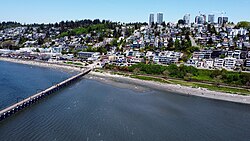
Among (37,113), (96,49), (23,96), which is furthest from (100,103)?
(96,49)

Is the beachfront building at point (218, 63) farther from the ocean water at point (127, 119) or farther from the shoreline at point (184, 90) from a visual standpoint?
the ocean water at point (127, 119)

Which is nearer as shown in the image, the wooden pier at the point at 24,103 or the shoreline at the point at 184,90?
the wooden pier at the point at 24,103

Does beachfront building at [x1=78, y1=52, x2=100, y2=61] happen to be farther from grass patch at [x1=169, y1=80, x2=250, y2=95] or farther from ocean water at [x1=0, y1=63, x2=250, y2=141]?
ocean water at [x1=0, y1=63, x2=250, y2=141]

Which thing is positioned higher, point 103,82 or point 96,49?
point 96,49

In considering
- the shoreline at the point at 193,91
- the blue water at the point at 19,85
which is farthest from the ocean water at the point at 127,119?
the blue water at the point at 19,85

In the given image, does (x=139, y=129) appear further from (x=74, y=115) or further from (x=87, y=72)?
(x=87, y=72)


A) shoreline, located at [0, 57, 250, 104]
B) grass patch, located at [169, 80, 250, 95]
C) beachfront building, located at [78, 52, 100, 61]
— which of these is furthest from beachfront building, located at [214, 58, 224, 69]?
beachfront building, located at [78, 52, 100, 61]

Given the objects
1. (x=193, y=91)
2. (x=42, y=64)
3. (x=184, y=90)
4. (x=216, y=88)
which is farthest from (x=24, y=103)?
(x=42, y=64)

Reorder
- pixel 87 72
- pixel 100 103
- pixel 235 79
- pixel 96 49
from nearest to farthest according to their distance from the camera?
pixel 100 103
pixel 235 79
pixel 87 72
pixel 96 49
